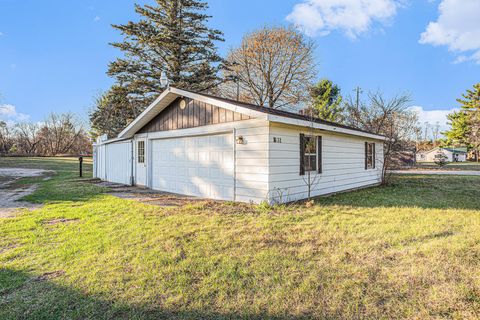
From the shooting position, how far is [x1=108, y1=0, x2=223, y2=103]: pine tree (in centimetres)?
1908

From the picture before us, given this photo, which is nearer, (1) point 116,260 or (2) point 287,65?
(1) point 116,260

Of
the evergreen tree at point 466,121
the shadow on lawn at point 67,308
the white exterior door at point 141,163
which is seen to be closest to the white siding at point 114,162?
the white exterior door at point 141,163

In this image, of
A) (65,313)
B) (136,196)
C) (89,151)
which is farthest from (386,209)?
(89,151)

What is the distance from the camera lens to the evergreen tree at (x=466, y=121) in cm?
3372

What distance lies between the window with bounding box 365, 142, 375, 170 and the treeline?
125ft

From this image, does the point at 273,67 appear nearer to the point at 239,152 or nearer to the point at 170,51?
the point at 170,51

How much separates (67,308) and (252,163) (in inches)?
187

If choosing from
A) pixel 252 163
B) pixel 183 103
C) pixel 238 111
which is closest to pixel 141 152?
pixel 183 103

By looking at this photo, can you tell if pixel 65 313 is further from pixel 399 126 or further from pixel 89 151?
pixel 89 151

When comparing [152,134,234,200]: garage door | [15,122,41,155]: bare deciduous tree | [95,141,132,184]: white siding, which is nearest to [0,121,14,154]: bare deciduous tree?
[15,122,41,155]: bare deciduous tree

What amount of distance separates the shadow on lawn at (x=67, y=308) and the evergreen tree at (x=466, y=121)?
4181cm

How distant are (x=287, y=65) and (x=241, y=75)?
3621 mm

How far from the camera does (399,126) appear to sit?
37.2 ft

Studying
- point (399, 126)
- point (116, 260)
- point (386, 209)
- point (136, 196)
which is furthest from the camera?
point (399, 126)
